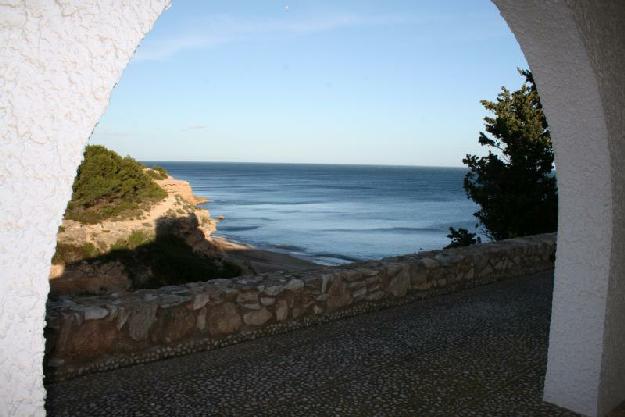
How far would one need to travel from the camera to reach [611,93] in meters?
3.03

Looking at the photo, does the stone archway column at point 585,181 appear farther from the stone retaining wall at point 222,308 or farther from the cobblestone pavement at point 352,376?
the stone retaining wall at point 222,308

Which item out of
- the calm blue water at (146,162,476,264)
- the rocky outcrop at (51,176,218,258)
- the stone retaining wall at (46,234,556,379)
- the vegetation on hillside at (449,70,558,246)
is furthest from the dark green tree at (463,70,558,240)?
the calm blue water at (146,162,476,264)

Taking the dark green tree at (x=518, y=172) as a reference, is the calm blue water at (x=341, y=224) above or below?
below

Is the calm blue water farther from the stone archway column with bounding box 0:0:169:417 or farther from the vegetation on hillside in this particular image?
the stone archway column with bounding box 0:0:169:417

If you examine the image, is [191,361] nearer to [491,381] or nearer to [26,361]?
[491,381]

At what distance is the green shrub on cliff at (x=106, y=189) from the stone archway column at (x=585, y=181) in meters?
14.1

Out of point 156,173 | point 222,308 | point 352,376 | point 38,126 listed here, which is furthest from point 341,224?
point 38,126

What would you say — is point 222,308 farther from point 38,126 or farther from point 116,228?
point 116,228

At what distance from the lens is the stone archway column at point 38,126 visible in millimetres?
1235

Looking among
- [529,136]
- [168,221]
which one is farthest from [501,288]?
[168,221]

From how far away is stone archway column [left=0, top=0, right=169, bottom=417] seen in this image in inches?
48.6

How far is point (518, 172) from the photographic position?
43.4ft

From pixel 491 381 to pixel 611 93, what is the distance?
2.33m

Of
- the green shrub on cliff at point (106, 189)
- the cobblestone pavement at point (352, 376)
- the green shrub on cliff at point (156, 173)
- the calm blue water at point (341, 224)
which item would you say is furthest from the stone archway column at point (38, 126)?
the calm blue water at point (341, 224)
